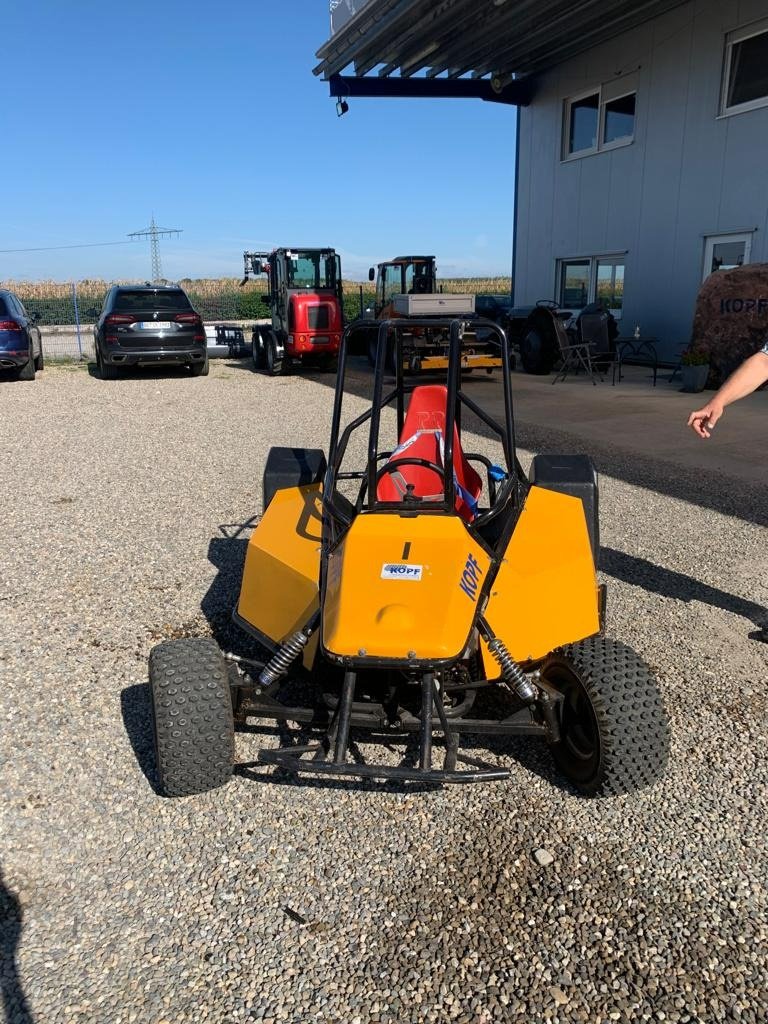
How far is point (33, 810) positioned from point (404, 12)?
1492 centimetres

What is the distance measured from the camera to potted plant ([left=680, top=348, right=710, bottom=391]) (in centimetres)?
1195

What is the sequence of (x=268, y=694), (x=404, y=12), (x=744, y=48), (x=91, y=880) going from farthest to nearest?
1. (x=404, y=12)
2. (x=744, y=48)
3. (x=268, y=694)
4. (x=91, y=880)

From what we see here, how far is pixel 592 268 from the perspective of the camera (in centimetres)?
1692

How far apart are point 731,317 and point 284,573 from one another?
10.5m

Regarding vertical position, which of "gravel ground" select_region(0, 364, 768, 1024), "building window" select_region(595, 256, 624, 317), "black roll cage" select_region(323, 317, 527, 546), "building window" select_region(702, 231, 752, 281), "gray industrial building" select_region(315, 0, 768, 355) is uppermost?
"gray industrial building" select_region(315, 0, 768, 355)

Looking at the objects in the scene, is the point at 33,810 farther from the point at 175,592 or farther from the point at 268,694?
the point at 175,592

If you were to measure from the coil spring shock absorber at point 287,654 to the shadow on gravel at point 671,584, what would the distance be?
2.47 metres

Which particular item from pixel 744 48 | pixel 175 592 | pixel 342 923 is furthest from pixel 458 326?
pixel 744 48

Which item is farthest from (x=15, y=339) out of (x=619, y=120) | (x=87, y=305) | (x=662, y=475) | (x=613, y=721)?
(x=87, y=305)

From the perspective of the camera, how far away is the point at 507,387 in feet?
10.3

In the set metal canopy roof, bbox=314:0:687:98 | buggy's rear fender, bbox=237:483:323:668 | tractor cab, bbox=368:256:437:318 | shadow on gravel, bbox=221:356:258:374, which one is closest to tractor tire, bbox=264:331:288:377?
shadow on gravel, bbox=221:356:258:374

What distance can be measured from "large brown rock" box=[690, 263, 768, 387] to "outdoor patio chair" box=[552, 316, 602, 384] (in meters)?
1.85

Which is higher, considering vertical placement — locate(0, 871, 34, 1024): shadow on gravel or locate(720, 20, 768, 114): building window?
locate(720, 20, 768, 114): building window

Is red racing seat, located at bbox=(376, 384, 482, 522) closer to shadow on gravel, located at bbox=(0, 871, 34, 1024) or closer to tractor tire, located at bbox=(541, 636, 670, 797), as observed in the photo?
tractor tire, located at bbox=(541, 636, 670, 797)
